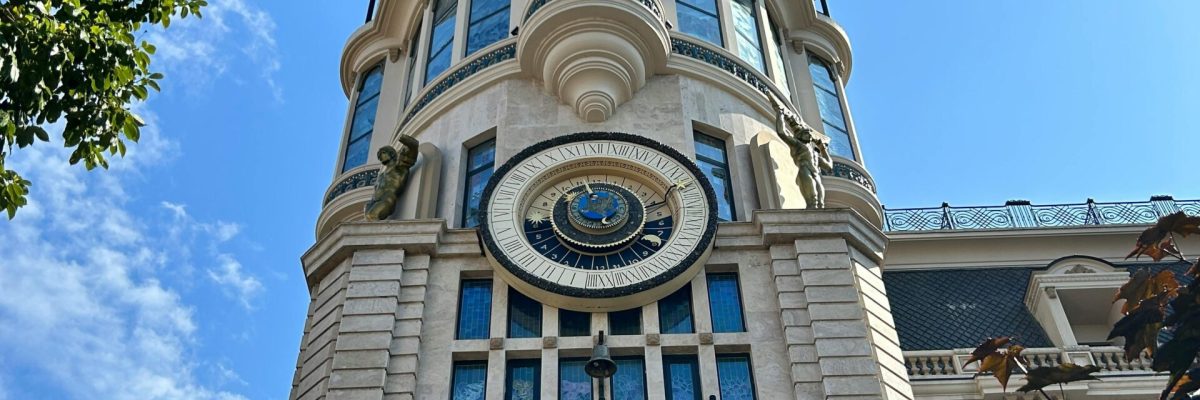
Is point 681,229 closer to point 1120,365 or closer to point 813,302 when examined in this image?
point 813,302

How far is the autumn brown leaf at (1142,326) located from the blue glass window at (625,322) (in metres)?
6.95

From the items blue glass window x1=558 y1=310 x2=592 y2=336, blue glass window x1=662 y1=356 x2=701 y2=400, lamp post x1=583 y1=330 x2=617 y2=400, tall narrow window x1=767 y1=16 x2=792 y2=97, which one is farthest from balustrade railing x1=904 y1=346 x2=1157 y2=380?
lamp post x1=583 y1=330 x2=617 y2=400

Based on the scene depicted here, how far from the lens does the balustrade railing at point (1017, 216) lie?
28.7 meters

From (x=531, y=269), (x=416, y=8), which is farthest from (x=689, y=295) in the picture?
(x=416, y=8)

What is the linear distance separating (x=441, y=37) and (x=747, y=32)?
6.48 m

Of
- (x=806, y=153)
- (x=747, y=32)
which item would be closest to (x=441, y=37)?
(x=747, y=32)

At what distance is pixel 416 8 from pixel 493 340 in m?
13.0

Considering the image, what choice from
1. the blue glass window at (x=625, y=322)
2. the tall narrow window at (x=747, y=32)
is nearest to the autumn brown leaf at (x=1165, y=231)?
the blue glass window at (x=625, y=322)

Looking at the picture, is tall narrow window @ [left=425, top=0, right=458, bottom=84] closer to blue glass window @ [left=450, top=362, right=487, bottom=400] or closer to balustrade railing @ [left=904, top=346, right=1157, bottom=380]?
blue glass window @ [left=450, top=362, right=487, bottom=400]

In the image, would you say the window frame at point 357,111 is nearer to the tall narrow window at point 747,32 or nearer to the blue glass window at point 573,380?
the tall narrow window at point 747,32

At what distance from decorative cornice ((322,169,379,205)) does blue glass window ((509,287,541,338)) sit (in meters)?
6.10

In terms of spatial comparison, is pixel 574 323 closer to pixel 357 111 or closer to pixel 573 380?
pixel 573 380

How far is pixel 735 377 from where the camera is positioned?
1730cm

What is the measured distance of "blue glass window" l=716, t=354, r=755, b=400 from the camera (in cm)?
1702
